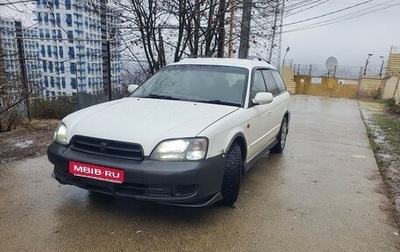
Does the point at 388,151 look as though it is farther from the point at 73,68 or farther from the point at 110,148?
the point at 73,68

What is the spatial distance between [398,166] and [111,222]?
4.51 metres

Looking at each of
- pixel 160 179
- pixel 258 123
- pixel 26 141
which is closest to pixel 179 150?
pixel 160 179

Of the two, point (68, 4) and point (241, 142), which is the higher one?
point (68, 4)

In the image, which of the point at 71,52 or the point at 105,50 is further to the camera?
the point at 105,50

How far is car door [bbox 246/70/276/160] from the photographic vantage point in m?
3.70

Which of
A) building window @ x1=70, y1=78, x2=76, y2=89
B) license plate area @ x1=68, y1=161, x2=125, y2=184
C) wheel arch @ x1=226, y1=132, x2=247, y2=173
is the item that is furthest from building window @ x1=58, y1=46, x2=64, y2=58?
wheel arch @ x1=226, y1=132, x2=247, y2=173

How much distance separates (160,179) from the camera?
101 inches

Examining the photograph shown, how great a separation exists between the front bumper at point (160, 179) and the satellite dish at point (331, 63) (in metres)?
19.8

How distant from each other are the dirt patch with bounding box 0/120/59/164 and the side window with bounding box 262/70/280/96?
363 cm

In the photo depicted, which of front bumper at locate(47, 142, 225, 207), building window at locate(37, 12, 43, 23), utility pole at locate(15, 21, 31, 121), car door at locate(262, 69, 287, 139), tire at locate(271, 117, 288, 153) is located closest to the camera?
front bumper at locate(47, 142, 225, 207)

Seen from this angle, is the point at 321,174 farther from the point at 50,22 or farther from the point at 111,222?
the point at 50,22

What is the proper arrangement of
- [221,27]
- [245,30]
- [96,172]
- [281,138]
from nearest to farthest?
[96,172]
[281,138]
[221,27]
[245,30]

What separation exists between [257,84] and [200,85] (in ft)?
2.58

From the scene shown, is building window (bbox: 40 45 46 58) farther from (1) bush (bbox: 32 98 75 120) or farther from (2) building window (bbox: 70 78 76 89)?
(1) bush (bbox: 32 98 75 120)
